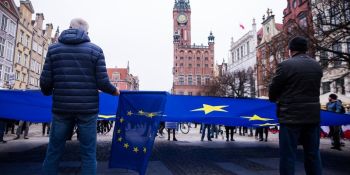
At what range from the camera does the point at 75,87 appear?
→ 12.0 feet

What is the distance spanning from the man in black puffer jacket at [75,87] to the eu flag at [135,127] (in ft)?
3.36

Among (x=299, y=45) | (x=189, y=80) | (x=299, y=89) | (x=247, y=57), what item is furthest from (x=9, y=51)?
(x=189, y=80)

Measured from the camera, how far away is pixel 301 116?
3666mm

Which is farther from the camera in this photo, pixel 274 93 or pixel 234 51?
pixel 234 51

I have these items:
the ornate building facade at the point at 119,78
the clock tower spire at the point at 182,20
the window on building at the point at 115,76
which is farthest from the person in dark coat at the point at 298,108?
the clock tower spire at the point at 182,20

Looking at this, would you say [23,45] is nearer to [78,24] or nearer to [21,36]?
[21,36]

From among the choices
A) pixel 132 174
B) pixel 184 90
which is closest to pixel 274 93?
pixel 132 174

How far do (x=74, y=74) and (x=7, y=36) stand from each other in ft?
131

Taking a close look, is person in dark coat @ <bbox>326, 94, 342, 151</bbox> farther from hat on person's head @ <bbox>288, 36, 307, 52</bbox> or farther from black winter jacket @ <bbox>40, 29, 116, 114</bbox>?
black winter jacket @ <bbox>40, 29, 116, 114</bbox>

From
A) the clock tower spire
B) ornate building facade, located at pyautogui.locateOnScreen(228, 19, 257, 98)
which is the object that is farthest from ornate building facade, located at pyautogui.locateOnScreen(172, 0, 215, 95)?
ornate building facade, located at pyautogui.locateOnScreen(228, 19, 257, 98)

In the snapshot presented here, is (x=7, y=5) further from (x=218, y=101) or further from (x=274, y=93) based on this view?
(x=274, y=93)

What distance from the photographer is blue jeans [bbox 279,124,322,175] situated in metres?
3.58

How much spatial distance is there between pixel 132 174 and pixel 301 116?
10.5ft

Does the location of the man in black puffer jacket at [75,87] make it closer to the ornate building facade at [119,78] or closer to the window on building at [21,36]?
the window on building at [21,36]
